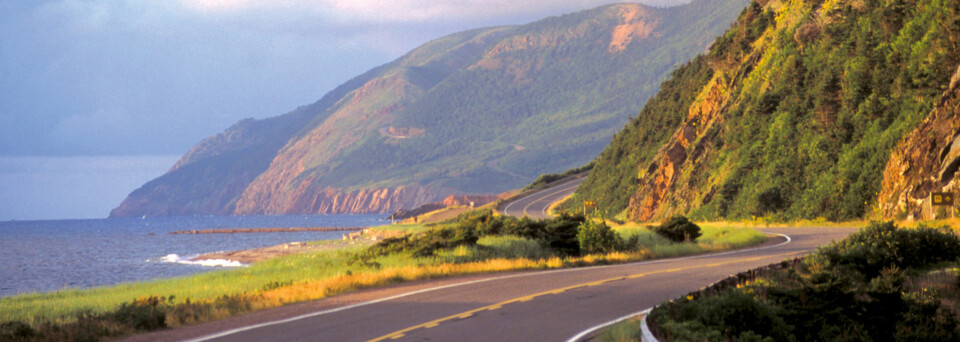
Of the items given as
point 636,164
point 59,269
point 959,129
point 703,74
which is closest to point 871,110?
point 959,129

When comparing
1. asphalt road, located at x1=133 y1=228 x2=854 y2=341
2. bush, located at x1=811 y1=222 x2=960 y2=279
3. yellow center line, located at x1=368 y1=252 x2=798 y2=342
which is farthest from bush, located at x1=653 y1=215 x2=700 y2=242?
bush, located at x1=811 y1=222 x2=960 y2=279

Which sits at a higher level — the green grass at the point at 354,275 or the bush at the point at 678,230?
the green grass at the point at 354,275

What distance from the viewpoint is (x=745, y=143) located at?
51.6m

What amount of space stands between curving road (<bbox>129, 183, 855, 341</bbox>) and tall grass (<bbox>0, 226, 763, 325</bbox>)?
1.15 metres

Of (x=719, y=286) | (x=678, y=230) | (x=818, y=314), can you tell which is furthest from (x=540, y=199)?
(x=818, y=314)

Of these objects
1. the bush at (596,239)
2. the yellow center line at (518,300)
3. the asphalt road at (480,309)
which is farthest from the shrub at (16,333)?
the bush at (596,239)

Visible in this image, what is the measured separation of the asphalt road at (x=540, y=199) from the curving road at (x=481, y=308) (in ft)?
180

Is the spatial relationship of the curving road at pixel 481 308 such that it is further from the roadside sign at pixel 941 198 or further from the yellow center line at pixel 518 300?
the roadside sign at pixel 941 198

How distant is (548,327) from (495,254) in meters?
13.8

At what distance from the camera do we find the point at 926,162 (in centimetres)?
3400

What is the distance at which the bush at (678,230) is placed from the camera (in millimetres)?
33688

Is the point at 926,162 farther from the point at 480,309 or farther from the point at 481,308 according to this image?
the point at 480,309

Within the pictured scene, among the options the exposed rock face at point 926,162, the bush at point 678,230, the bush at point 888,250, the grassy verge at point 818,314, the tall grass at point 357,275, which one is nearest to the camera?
the grassy verge at point 818,314

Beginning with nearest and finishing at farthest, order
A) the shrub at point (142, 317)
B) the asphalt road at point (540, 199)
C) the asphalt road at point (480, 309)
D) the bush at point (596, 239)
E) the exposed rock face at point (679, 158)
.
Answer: the asphalt road at point (480, 309)
the shrub at point (142, 317)
the bush at point (596, 239)
the exposed rock face at point (679, 158)
the asphalt road at point (540, 199)
